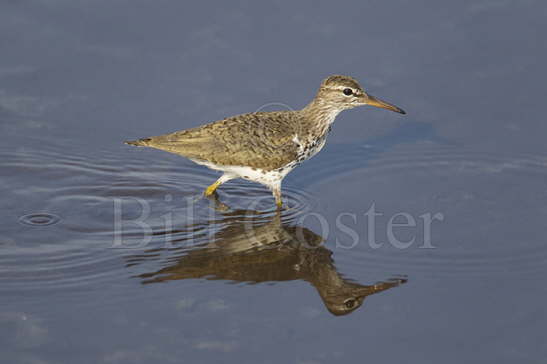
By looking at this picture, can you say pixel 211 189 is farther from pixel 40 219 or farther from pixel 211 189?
pixel 40 219

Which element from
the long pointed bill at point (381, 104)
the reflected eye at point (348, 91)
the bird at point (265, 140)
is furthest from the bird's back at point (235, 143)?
the long pointed bill at point (381, 104)

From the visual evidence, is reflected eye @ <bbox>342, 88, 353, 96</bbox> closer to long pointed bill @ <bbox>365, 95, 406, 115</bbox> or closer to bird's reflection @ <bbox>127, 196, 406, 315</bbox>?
long pointed bill @ <bbox>365, 95, 406, 115</bbox>

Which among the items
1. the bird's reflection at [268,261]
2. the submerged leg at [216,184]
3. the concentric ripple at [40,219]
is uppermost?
the submerged leg at [216,184]

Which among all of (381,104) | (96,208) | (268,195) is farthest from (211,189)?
(381,104)

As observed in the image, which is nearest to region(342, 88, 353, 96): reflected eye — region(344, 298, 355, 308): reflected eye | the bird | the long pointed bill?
the bird

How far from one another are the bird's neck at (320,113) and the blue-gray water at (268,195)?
59cm

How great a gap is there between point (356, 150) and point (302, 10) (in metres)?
2.82

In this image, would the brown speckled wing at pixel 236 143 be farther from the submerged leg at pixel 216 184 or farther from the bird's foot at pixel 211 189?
the bird's foot at pixel 211 189

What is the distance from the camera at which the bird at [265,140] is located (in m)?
10.3

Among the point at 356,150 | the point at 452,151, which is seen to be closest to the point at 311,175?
the point at 356,150

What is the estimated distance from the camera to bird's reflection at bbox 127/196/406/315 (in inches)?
340

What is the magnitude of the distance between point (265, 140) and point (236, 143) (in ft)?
1.18

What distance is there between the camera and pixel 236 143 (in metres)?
10.4

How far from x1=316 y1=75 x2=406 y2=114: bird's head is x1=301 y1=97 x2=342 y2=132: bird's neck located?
0.04 meters
